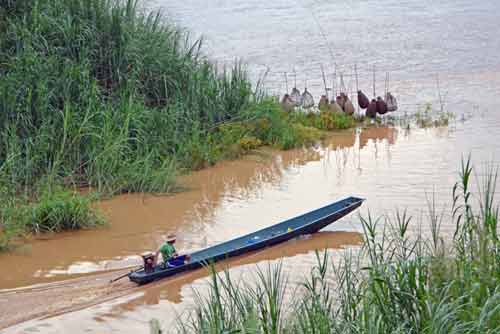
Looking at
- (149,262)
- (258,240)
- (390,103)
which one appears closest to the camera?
(149,262)

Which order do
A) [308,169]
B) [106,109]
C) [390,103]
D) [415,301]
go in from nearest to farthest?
1. [415,301]
2. [106,109]
3. [308,169]
4. [390,103]

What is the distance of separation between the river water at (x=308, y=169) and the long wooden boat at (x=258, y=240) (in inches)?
4.4

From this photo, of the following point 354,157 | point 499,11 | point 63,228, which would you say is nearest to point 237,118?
point 354,157

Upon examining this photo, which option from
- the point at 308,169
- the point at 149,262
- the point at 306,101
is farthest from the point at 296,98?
the point at 149,262

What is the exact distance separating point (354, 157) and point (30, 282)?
608 cm

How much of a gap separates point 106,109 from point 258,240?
3.89 meters

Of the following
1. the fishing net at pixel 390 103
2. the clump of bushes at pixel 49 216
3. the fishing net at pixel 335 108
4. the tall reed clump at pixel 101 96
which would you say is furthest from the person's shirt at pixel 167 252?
the fishing net at pixel 390 103

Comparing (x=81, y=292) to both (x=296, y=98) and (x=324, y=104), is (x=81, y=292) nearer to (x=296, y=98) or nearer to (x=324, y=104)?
(x=324, y=104)

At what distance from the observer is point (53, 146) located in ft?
39.7

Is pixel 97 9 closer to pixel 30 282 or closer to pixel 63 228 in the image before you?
pixel 63 228

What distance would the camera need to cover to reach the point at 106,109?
12.7 metres

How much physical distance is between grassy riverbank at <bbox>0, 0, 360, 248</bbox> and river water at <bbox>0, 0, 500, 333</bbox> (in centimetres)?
38

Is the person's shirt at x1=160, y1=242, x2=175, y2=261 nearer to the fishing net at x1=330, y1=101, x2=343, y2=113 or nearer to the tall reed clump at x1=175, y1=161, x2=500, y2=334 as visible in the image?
the tall reed clump at x1=175, y1=161, x2=500, y2=334

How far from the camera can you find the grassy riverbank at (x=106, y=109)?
11.9 m
